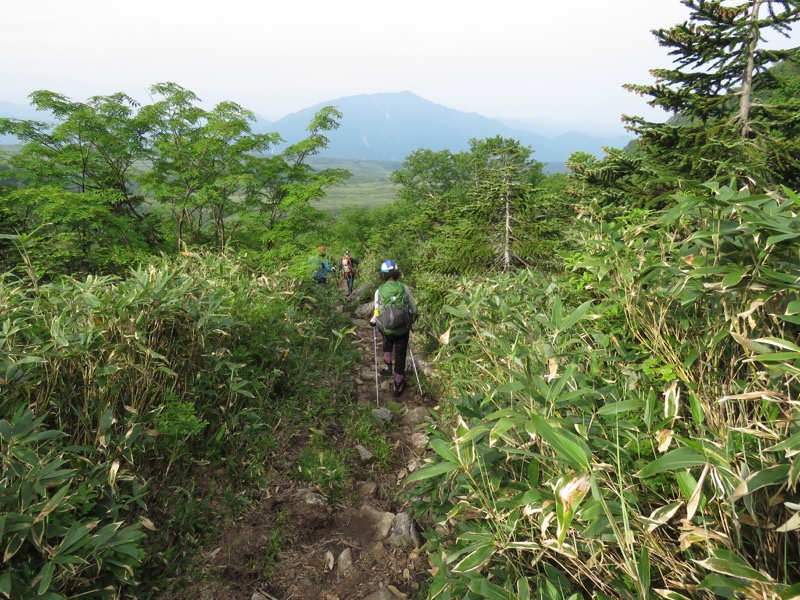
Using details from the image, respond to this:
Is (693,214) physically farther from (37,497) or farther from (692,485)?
(37,497)

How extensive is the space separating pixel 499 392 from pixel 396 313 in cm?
420

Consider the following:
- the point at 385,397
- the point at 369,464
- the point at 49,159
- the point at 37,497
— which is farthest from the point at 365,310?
the point at 49,159

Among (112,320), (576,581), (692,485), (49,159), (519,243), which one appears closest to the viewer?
(692,485)

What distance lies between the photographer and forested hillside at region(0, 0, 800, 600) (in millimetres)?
1544

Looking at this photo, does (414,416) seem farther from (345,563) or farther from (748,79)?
(748,79)

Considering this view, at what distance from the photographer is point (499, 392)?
2.79 metres

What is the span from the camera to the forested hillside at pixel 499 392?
5.07 ft

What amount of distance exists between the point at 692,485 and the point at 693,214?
5.22ft

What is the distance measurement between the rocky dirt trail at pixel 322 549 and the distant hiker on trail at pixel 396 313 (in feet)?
8.08

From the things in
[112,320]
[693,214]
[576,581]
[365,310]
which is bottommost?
[365,310]

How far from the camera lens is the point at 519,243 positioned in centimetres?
809

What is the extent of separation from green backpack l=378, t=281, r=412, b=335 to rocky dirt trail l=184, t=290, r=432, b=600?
265 cm

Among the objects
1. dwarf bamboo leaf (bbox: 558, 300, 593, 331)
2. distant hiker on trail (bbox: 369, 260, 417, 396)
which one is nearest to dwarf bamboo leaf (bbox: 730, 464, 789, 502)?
dwarf bamboo leaf (bbox: 558, 300, 593, 331)

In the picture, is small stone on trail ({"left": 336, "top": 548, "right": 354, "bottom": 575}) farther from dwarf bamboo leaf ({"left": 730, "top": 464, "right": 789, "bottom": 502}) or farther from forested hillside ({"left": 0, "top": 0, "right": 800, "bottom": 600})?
dwarf bamboo leaf ({"left": 730, "top": 464, "right": 789, "bottom": 502})
